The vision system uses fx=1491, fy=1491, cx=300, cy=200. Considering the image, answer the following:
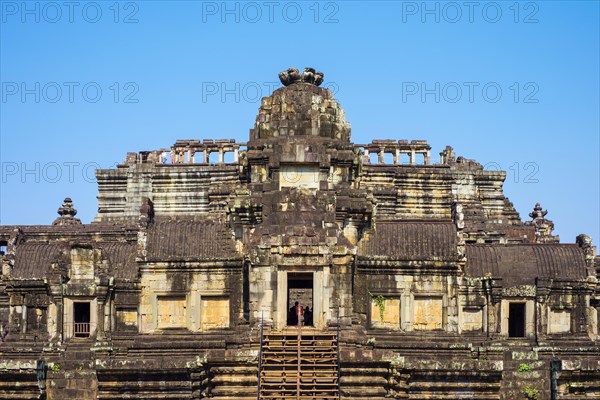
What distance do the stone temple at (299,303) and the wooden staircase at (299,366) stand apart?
0.05 m

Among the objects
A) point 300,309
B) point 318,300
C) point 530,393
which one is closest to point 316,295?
point 318,300

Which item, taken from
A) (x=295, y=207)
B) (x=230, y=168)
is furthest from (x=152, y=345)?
(x=230, y=168)

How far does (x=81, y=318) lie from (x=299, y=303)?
6872 millimetres

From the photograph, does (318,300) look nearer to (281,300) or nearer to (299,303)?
(281,300)

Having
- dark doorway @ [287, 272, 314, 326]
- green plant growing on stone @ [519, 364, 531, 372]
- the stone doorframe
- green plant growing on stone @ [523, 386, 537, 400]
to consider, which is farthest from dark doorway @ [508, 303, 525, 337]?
the stone doorframe

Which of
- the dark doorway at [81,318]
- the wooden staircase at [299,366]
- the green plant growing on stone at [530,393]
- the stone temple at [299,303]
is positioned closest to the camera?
the wooden staircase at [299,366]

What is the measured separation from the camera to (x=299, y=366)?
38.7m

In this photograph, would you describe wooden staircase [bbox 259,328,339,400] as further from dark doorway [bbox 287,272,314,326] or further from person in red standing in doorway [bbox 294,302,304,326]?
dark doorway [bbox 287,272,314,326]

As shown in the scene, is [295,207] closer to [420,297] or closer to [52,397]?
[420,297]

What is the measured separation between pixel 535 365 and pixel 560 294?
4210 mm

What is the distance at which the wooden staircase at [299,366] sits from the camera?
38188 mm

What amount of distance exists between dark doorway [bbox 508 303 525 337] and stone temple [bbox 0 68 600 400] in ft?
0.15

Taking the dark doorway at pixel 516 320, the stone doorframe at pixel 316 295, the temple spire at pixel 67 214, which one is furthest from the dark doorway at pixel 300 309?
the temple spire at pixel 67 214

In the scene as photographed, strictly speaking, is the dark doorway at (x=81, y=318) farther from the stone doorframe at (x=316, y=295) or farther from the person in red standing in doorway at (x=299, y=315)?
the stone doorframe at (x=316, y=295)
